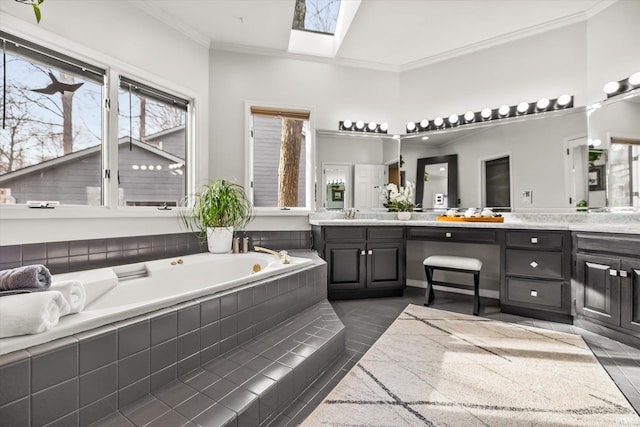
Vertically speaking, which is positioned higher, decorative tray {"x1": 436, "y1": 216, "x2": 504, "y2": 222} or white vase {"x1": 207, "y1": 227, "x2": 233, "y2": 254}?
decorative tray {"x1": 436, "y1": 216, "x2": 504, "y2": 222}

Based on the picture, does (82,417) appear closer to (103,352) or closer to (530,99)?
(103,352)

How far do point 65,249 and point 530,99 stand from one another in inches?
167

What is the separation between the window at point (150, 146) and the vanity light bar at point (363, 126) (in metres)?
1.77

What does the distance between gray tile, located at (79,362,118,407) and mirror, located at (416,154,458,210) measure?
10.7 ft

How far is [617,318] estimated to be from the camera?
2.10m

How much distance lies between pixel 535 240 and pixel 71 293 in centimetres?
319

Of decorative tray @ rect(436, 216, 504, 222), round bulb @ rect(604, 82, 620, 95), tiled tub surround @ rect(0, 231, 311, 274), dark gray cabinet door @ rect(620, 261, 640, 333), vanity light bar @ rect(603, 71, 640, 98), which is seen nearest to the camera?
tiled tub surround @ rect(0, 231, 311, 274)

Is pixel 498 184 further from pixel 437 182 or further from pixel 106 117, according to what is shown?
pixel 106 117

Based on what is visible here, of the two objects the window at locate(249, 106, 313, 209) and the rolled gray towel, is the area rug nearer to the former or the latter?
the rolled gray towel

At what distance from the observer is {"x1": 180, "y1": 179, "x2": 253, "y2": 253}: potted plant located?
2781 millimetres

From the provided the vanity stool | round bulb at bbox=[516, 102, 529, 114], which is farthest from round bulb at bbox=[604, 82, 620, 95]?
the vanity stool

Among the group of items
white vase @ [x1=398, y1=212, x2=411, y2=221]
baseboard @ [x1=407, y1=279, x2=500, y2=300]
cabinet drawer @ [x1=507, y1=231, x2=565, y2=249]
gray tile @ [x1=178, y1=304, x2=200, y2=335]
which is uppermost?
white vase @ [x1=398, y1=212, x2=411, y2=221]

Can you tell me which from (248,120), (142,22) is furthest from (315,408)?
(142,22)

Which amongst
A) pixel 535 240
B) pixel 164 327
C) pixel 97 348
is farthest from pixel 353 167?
pixel 97 348
